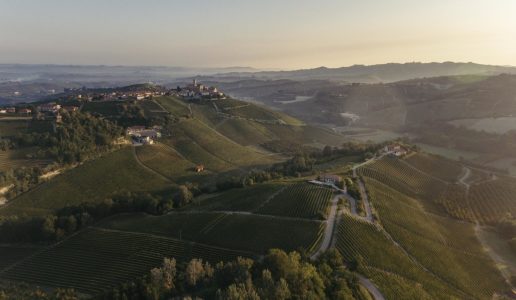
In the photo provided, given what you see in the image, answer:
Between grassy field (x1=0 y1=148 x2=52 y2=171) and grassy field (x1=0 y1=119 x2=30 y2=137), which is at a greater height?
grassy field (x1=0 y1=119 x2=30 y2=137)

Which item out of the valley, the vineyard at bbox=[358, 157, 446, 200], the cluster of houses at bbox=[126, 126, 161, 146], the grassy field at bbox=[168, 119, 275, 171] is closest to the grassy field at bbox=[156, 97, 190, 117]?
the grassy field at bbox=[168, 119, 275, 171]

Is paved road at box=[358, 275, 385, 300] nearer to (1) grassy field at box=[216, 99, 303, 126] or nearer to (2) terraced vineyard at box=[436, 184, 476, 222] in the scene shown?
(2) terraced vineyard at box=[436, 184, 476, 222]

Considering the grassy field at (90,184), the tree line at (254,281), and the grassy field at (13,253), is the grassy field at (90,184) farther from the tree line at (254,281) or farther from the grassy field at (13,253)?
the tree line at (254,281)

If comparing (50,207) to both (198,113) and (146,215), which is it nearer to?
(146,215)

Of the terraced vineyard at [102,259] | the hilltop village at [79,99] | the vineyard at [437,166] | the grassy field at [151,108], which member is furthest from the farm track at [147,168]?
the vineyard at [437,166]

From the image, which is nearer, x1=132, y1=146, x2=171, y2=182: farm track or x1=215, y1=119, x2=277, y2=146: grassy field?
x1=132, y1=146, x2=171, y2=182: farm track

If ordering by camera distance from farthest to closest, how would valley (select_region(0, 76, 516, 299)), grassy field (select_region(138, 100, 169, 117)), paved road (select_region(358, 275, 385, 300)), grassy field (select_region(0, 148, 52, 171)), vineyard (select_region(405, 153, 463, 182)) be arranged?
grassy field (select_region(138, 100, 169, 117))
vineyard (select_region(405, 153, 463, 182))
grassy field (select_region(0, 148, 52, 171))
valley (select_region(0, 76, 516, 299))
paved road (select_region(358, 275, 385, 300))

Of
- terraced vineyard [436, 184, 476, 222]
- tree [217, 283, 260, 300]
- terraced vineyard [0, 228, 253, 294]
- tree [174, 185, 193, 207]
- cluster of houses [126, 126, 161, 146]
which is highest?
cluster of houses [126, 126, 161, 146]
